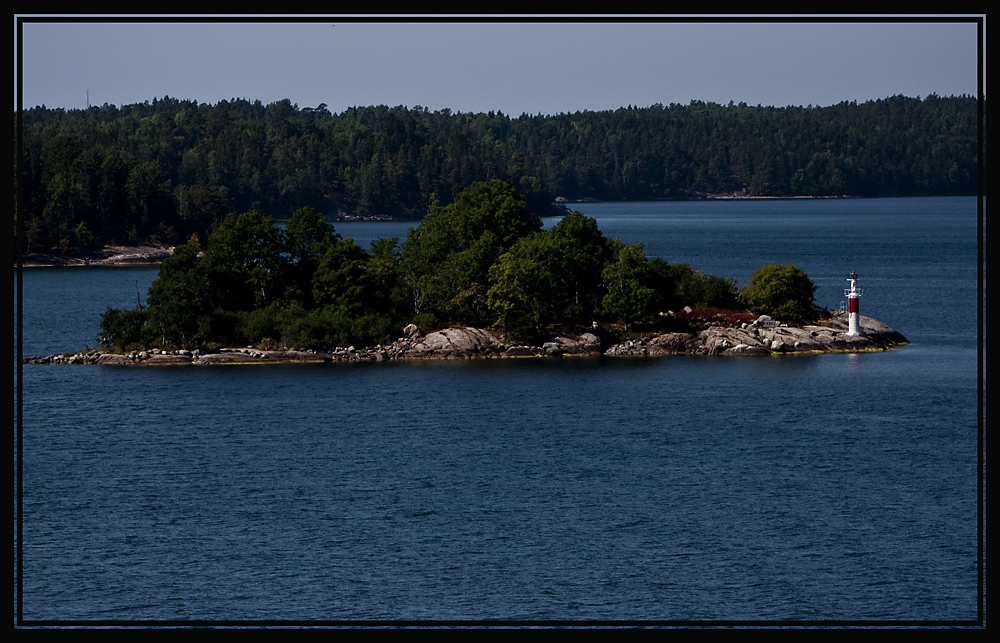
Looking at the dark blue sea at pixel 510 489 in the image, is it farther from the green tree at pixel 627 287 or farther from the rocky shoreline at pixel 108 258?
the rocky shoreline at pixel 108 258

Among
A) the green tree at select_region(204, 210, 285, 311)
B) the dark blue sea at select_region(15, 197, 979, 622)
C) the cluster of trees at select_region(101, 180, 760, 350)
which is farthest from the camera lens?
the green tree at select_region(204, 210, 285, 311)

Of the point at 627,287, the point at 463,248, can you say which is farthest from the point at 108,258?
the point at 627,287

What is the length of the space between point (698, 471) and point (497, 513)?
9.28 meters

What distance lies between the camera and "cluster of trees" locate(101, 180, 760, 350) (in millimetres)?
70188

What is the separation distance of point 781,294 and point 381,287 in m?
23.2

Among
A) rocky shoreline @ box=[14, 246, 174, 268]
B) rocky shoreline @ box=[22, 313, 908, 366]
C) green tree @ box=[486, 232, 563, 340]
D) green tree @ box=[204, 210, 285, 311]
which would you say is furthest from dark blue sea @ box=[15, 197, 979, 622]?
rocky shoreline @ box=[14, 246, 174, 268]

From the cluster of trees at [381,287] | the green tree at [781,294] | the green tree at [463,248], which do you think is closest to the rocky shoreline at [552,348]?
the cluster of trees at [381,287]

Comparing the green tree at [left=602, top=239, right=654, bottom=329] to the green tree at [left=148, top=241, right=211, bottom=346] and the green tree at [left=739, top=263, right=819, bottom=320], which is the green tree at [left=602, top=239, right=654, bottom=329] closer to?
the green tree at [left=739, top=263, right=819, bottom=320]

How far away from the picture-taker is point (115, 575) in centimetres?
3509

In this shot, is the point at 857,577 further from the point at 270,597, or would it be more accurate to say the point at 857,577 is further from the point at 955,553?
the point at 270,597

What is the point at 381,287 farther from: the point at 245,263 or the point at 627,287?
the point at 627,287

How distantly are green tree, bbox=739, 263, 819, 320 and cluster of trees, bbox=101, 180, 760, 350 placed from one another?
6.05 ft

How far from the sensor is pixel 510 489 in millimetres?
44281
